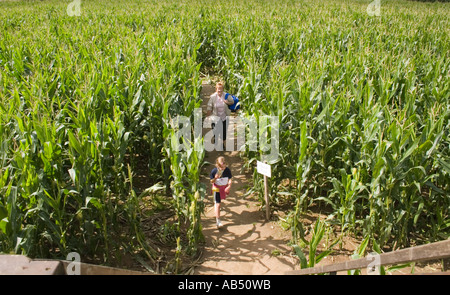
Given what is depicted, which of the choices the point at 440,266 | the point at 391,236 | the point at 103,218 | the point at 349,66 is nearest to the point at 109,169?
the point at 103,218

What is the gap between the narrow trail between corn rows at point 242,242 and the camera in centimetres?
439

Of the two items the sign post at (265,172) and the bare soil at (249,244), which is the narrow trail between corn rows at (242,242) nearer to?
the bare soil at (249,244)

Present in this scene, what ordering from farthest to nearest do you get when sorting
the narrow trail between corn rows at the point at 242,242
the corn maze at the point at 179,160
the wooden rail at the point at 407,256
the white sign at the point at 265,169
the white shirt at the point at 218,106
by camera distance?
the white shirt at the point at 218,106
the white sign at the point at 265,169
the narrow trail between corn rows at the point at 242,242
the corn maze at the point at 179,160
the wooden rail at the point at 407,256

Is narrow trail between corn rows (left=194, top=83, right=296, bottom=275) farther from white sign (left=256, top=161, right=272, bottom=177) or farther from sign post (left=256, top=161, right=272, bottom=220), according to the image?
white sign (left=256, top=161, right=272, bottom=177)

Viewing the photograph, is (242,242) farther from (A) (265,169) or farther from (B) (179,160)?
(B) (179,160)

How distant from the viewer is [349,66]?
7.15 metres

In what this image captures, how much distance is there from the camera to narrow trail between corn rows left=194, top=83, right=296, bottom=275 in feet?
14.4

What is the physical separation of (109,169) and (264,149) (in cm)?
205

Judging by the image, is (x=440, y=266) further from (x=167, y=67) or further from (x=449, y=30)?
(x=449, y=30)

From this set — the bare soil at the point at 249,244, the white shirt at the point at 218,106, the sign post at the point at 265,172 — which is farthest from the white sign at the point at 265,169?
the white shirt at the point at 218,106

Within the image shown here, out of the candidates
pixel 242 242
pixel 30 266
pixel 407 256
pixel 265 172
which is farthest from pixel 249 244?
pixel 30 266

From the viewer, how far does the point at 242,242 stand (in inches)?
191

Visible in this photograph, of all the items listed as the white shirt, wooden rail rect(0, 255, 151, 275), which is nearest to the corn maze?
the white shirt

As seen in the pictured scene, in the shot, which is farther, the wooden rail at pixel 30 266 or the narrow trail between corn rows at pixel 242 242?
the narrow trail between corn rows at pixel 242 242
